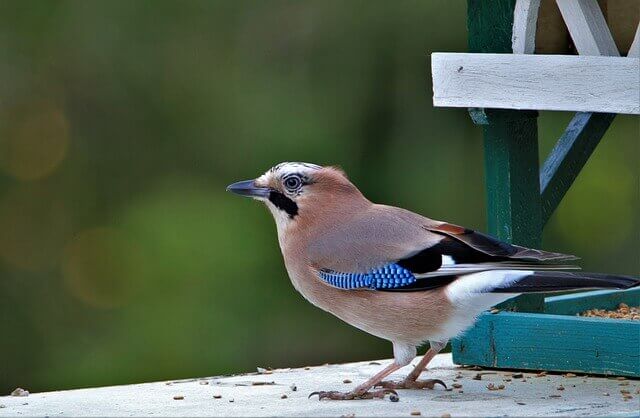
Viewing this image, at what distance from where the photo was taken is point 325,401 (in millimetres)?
5379

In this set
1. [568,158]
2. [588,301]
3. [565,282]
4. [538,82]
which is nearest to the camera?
[565,282]

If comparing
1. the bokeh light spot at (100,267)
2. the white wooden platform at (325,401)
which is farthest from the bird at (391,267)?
the bokeh light spot at (100,267)

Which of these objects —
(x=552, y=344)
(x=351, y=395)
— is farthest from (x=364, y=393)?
(x=552, y=344)

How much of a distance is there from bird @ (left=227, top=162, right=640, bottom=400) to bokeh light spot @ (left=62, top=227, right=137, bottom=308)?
4194 mm

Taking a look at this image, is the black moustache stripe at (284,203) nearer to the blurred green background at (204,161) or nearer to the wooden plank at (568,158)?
the wooden plank at (568,158)

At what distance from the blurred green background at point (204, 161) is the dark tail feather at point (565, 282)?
4.42 metres

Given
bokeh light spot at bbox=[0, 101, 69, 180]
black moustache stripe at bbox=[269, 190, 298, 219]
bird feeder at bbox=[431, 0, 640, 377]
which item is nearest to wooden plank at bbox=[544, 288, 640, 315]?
bird feeder at bbox=[431, 0, 640, 377]

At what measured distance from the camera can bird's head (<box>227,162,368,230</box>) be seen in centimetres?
568

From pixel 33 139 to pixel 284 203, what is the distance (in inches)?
174

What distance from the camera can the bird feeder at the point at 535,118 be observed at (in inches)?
218

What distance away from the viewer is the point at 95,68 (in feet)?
33.0

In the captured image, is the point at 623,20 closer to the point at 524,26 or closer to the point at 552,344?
the point at 524,26

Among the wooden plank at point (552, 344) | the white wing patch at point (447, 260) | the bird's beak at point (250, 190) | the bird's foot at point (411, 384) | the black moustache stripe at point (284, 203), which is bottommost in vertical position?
the bird's foot at point (411, 384)

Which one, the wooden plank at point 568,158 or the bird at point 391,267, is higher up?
the wooden plank at point 568,158
